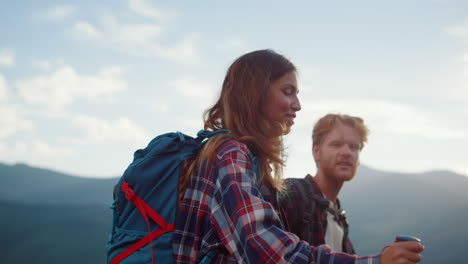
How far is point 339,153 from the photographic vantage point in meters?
3.88

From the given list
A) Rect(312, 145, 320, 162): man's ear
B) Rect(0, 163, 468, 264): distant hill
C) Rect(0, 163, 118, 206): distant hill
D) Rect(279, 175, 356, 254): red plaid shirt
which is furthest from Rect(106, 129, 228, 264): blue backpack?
Rect(0, 163, 118, 206): distant hill

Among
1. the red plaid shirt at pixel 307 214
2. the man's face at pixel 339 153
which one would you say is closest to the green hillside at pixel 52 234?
the man's face at pixel 339 153

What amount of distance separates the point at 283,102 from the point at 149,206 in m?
0.91

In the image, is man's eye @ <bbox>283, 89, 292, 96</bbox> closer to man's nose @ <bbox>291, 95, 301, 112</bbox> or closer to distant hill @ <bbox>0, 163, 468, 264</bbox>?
man's nose @ <bbox>291, 95, 301, 112</bbox>

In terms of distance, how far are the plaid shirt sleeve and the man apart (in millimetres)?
1289

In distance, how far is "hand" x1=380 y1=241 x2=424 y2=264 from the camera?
1.35 m

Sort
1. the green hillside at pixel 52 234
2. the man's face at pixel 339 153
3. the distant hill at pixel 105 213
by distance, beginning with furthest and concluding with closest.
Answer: the distant hill at pixel 105 213 → the green hillside at pixel 52 234 → the man's face at pixel 339 153

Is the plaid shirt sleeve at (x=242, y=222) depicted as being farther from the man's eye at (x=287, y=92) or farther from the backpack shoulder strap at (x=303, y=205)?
the backpack shoulder strap at (x=303, y=205)

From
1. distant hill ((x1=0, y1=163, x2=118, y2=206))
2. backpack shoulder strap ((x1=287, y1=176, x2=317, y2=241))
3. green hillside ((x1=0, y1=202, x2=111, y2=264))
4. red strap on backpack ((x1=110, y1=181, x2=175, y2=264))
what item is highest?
distant hill ((x1=0, y1=163, x2=118, y2=206))

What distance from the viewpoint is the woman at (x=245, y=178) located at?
4.97 ft

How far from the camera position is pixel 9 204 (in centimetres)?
3509

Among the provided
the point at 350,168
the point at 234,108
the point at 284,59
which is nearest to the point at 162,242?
the point at 234,108

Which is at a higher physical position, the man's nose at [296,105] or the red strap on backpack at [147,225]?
the man's nose at [296,105]

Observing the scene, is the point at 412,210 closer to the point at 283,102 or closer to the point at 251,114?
the point at 283,102
